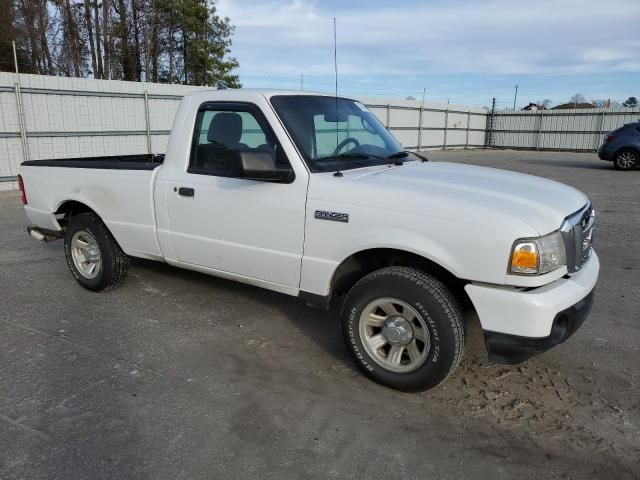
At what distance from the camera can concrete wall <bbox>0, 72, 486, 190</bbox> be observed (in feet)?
39.7

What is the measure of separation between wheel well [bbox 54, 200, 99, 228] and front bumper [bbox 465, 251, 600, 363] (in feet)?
13.1

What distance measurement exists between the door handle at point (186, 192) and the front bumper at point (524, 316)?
7.51 feet

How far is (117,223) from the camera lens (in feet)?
15.6

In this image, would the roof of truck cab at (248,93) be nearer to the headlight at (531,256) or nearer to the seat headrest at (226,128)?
the seat headrest at (226,128)

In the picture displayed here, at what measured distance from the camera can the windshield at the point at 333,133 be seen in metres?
3.72

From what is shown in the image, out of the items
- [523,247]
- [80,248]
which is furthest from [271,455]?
[80,248]

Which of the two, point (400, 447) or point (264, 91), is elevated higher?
point (264, 91)

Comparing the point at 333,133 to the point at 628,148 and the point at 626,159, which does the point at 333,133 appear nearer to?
the point at 628,148

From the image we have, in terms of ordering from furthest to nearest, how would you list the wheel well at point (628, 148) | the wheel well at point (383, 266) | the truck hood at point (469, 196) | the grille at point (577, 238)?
1. the wheel well at point (628, 148)
2. the wheel well at point (383, 266)
3. the grille at point (577, 238)
4. the truck hood at point (469, 196)

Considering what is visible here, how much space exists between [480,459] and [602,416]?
0.94m

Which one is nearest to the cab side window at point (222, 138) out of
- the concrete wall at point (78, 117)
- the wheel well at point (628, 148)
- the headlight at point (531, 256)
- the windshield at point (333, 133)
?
the windshield at point (333, 133)

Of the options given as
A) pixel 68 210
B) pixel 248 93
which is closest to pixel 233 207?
pixel 248 93

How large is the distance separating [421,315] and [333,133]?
65.7 inches

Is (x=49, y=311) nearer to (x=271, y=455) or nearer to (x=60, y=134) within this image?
(x=271, y=455)
